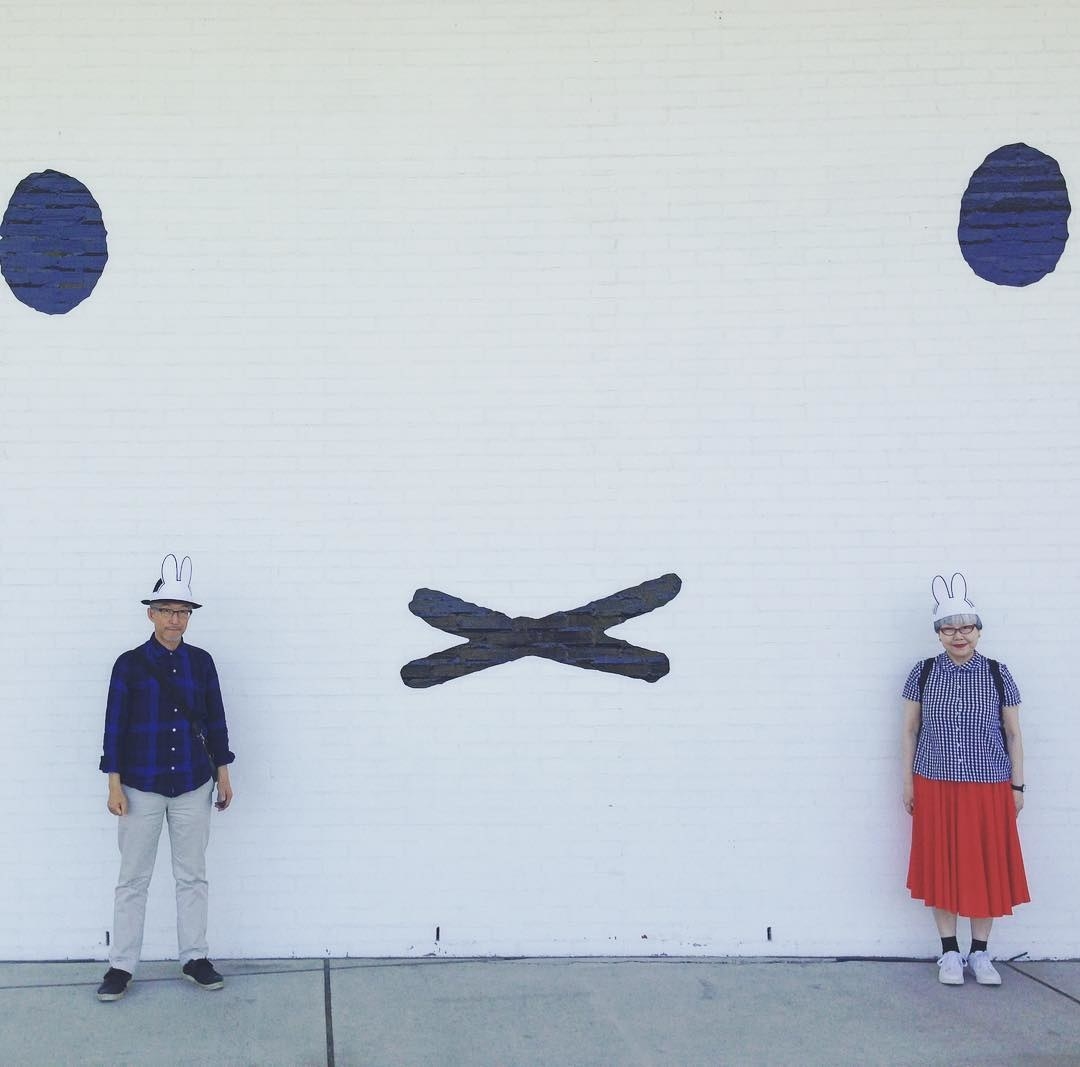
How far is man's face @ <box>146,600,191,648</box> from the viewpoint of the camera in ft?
A: 16.2

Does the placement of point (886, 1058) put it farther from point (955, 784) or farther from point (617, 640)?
point (617, 640)

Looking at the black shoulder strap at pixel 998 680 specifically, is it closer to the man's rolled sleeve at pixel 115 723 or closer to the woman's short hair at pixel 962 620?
the woman's short hair at pixel 962 620

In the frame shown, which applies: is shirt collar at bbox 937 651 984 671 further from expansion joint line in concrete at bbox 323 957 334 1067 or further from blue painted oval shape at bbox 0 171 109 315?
blue painted oval shape at bbox 0 171 109 315

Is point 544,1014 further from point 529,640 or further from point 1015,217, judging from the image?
point 1015,217

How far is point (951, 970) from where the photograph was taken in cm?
515

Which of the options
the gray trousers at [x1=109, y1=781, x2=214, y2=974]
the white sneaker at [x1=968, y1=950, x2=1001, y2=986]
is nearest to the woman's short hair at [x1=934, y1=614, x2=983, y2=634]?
the white sneaker at [x1=968, y1=950, x2=1001, y2=986]

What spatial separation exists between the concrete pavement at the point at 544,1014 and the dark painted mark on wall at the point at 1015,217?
3370mm

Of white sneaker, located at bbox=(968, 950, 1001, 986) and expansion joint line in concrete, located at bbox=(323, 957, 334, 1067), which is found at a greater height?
expansion joint line in concrete, located at bbox=(323, 957, 334, 1067)

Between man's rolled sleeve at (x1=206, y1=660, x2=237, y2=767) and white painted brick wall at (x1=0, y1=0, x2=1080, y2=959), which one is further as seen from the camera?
white painted brick wall at (x1=0, y1=0, x2=1080, y2=959)

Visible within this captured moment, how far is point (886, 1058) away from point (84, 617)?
4.00 meters

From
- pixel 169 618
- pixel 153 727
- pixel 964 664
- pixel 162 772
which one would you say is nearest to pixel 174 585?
pixel 169 618

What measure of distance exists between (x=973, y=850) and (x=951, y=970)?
57 centimetres

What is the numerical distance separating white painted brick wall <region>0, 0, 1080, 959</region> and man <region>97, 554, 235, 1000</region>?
38 cm

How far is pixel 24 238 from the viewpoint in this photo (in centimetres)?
556
